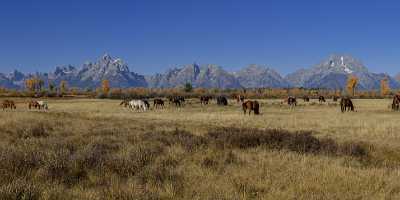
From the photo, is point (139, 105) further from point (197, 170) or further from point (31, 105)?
point (197, 170)

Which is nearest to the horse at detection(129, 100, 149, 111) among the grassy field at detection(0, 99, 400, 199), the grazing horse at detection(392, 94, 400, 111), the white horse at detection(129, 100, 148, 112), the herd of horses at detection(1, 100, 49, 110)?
the white horse at detection(129, 100, 148, 112)

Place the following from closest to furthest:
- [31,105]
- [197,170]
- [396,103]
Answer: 1. [197,170]
2. [396,103]
3. [31,105]

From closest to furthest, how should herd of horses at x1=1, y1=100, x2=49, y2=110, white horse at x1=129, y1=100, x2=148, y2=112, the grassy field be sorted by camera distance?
the grassy field, white horse at x1=129, y1=100, x2=148, y2=112, herd of horses at x1=1, y1=100, x2=49, y2=110

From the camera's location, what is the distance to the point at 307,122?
3055 centimetres

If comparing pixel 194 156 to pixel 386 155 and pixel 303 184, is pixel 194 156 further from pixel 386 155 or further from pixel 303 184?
pixel 386 155

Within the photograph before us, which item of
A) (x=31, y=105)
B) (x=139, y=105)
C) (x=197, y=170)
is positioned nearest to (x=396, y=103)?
(x=139, y=105)

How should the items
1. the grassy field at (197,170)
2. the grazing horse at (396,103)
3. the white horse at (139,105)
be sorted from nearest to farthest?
1. the grassy field at (197,170)
2. the grazing horse at (396,103)
3. the white horse at (139,105)

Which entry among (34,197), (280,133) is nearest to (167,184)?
(34,197)

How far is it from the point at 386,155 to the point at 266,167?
6991mm

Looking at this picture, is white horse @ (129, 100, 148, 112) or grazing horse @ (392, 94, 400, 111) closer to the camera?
grazing horse @ (392, 94, 400, 111)

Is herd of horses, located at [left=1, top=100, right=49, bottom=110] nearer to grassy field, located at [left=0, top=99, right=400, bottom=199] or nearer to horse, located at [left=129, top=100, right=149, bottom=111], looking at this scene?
horse, located at [left=129, top=100, right=149, bottom=111]

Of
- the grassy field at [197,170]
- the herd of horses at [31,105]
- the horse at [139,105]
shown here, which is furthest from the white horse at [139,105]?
the grassy field at [197,170]

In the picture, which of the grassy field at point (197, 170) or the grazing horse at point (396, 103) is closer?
the grassy field at point (197, 170)

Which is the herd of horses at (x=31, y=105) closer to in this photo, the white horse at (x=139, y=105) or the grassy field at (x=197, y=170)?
the white horse at (x=139, y=105)
